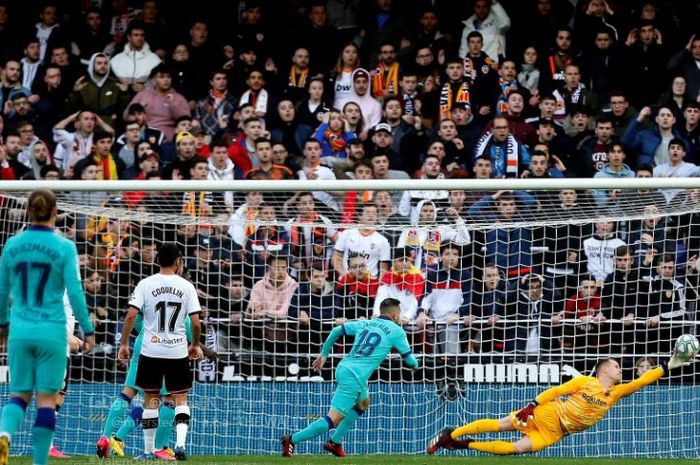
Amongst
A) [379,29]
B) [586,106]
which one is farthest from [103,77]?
[586,106]

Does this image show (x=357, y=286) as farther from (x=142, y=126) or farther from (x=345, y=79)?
(x=142, y=126)

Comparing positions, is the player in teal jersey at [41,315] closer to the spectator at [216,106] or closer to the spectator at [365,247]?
the spectator at [365,247]

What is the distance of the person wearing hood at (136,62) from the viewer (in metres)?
19.1

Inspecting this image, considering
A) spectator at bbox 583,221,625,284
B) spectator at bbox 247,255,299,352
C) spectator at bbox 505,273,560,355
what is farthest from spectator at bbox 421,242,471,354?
spectator at bbox 247,255,299,352

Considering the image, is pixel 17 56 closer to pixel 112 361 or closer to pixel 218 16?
pixel 218 16

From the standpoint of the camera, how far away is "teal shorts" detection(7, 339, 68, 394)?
8.76 metres

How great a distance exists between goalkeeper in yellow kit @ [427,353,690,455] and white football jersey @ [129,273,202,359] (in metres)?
2.98

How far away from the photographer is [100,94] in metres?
18.8

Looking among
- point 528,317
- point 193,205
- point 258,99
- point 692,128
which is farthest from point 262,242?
point 692,128

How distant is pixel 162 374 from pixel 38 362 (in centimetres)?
333

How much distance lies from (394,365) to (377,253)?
1656 mm

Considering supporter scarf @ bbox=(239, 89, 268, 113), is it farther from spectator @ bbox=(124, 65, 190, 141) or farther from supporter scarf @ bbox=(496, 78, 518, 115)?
supporter scarf @ bbox=(496, 78, 518, 115)

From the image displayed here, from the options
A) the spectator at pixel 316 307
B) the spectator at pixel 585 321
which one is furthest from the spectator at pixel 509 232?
the spectator at pixel 316 307

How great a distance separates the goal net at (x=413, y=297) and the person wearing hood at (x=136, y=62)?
4115mm
